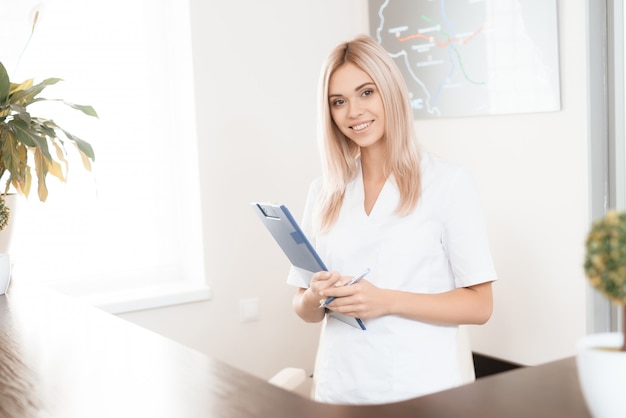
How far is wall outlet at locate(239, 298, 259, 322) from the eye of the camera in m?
3.66

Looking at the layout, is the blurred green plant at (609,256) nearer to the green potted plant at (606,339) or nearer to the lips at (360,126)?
the green potted plant at (606,339)

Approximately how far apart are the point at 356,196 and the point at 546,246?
1.22 metres

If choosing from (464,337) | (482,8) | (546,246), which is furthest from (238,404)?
(482,8)

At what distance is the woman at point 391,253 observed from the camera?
74.4 inches

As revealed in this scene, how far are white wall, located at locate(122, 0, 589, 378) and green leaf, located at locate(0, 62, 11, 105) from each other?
1407mm

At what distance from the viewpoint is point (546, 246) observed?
2996 mm

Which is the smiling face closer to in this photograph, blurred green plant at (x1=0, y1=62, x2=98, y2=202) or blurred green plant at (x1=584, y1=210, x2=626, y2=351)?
blurred green plant at (x1=0, y1=62, x2=98, y2=202)

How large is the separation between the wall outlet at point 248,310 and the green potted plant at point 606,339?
9.46ft

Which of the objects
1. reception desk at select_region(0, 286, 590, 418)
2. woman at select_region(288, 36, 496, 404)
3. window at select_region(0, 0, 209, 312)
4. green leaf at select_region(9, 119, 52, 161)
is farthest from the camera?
window at select_region(0, 0, 209, 312)

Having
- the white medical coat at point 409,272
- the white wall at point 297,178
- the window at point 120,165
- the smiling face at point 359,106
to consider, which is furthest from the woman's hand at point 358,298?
→ the window at point 120,165

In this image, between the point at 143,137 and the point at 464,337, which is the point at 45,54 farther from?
the point at 464,337

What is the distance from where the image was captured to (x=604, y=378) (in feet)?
2.59

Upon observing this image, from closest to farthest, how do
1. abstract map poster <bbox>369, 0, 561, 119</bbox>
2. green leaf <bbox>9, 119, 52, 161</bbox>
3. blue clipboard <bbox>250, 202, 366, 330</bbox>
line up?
blue clipboard <bbox>250, 202, 366, 330</bbox>
green leaf <bbox>9, 119, 52, 161</bbox>
abstract map poster <bbox>369, 0, 561, 119</bbox>

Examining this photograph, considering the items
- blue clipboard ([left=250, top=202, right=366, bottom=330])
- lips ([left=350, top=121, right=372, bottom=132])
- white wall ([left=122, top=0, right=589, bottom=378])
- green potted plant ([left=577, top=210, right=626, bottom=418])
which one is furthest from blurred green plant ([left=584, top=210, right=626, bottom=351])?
white wall ([left=122, top=0, right=589, bottom=378])
